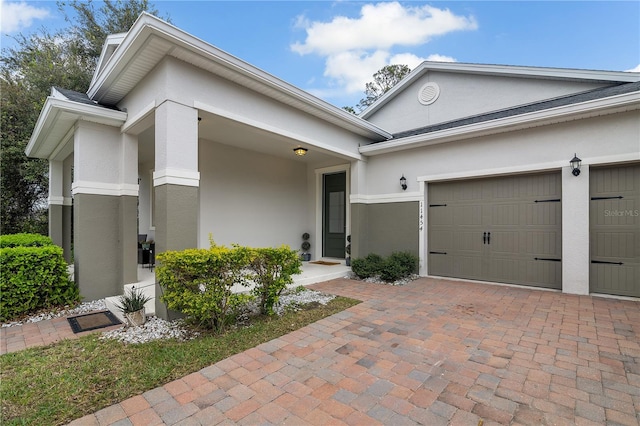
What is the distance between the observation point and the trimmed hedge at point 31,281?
3.94 metres

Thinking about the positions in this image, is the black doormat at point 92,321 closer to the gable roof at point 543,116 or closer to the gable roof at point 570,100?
the gable roof at point 543,116

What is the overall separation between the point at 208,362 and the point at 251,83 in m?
→ 3.96

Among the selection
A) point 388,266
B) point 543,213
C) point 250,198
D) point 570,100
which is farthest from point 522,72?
point 250,198

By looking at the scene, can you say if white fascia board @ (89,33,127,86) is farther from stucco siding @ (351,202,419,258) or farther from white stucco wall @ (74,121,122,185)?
stucco siding @ (351,202,419,258)

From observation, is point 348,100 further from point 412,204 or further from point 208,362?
point 208,362

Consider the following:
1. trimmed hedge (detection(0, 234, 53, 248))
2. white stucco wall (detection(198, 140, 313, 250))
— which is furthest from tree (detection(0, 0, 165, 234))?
white stucco wall (detection(198, 140, 313, 250))

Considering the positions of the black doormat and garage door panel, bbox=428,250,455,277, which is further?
garage door panel, bbox=428,250,455,277

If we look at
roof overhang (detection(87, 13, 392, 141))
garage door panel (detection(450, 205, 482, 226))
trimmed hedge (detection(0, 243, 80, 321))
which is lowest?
trimmed hedge (detection(0, 243, 80, 321))

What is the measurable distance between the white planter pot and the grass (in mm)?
333

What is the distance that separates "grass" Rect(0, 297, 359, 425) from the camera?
6.77ft

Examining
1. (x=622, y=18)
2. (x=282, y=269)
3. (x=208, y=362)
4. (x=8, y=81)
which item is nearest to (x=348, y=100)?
(x=622, y=18)

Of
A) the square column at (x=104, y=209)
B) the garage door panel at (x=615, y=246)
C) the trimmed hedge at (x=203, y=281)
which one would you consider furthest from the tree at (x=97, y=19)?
the garage door panel at (x=615, y=246)

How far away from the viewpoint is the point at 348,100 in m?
19.8

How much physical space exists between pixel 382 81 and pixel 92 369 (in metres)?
20.4
